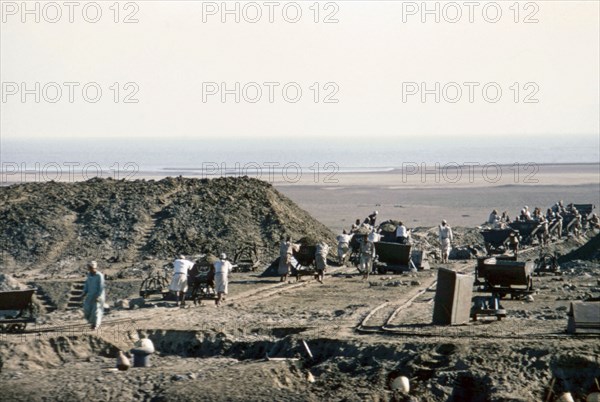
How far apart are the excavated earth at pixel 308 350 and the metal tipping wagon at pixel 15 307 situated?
309 millimetres

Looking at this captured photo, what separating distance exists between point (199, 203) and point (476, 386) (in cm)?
2637

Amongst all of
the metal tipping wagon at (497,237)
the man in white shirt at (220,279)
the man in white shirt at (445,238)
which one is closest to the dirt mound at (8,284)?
the man in white shirt at (220,279)

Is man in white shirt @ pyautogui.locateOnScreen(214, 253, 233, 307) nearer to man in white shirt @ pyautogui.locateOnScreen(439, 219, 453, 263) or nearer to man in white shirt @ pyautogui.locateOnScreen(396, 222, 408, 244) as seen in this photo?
man in white shirt @ pyautogui.locateOnScreen(439, 219, 453, 263)

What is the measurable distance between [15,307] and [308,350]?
19.8ft

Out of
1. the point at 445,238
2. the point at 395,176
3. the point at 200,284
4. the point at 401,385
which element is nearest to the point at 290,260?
the point at 200,284

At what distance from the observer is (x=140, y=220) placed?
1812 inches

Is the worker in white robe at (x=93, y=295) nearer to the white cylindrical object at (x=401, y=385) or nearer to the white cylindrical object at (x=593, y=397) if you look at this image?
the white cylindrical object at (x=401, y=385)

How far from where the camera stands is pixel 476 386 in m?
21.9

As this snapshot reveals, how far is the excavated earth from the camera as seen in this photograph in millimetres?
21938

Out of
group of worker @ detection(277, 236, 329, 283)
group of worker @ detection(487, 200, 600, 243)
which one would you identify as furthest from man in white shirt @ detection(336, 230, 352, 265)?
group of worker @ detection(487, 200, 600, 243)

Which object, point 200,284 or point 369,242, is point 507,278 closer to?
point 200,284

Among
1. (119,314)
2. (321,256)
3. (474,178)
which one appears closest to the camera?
(119,314)

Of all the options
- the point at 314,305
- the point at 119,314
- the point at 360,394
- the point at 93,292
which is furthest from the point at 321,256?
the point at 360,394

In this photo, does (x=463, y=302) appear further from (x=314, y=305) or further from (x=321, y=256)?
(x=321, y=256)
